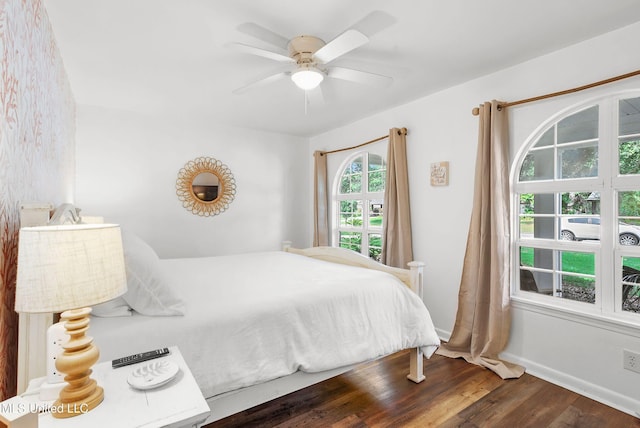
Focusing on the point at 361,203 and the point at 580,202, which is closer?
the point at 580,202

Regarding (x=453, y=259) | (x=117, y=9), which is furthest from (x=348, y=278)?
(x=117, y=9)

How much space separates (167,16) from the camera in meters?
1.89

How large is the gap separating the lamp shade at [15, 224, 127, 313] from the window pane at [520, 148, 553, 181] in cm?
286

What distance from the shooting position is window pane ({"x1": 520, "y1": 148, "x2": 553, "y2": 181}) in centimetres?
247

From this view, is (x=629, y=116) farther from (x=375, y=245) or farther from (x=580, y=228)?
(x=375, y=245)

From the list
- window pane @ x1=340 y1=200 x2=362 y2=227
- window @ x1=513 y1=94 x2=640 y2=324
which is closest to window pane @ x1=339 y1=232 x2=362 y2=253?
window pane @ x1=340 y1=200 x2=362 y2=227

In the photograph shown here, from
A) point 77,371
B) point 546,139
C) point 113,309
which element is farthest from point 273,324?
point 546,139

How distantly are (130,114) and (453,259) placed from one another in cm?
381

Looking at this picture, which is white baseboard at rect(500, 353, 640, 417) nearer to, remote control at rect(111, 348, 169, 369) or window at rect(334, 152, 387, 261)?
window at rect(334, 152, 387, 261)

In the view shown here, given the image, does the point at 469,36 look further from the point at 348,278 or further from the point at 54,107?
the point at 54,107

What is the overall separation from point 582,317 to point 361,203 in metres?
2.51

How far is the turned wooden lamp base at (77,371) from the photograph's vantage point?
0.93 meters

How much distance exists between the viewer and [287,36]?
2.07m

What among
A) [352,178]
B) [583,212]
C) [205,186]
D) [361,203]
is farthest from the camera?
[352,178]
